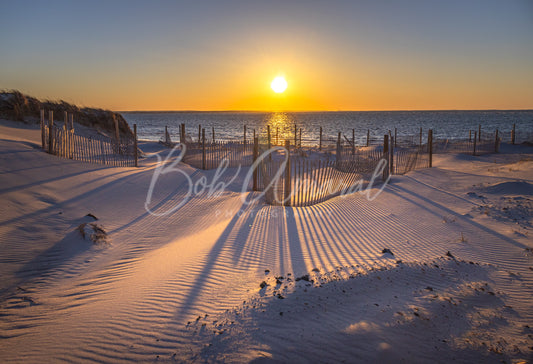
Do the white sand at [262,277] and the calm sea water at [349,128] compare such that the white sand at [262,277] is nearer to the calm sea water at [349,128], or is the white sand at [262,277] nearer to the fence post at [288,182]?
the fence post at [288,182]

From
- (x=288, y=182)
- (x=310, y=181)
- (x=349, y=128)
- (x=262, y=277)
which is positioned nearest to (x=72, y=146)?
(x=288, y=182)

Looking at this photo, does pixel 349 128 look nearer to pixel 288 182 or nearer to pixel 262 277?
pixel 288 182

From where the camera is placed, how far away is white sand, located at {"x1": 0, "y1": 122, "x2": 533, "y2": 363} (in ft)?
11.0

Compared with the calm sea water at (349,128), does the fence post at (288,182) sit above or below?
below

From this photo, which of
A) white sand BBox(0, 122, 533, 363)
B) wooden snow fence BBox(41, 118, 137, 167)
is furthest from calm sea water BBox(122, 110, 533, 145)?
white sand BBox(0, 122, 533, 363)

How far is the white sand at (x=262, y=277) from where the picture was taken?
11.0ft

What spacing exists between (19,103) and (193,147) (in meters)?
14.3

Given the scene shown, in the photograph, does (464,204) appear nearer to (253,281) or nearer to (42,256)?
(253,281)

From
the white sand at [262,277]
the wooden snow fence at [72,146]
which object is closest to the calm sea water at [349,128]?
the wooden snow fence at [72,146]

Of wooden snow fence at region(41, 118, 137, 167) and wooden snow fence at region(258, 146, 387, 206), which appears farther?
wooden snow fence at region(41, 118, 137, 167)

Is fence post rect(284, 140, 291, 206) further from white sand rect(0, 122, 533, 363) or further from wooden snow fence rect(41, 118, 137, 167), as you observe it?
wooden snow fence rect(41, 118, 137, 167)

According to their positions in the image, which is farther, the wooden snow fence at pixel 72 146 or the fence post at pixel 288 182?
the wooden snow fence at pixel 72 146

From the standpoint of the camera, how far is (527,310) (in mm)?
4133

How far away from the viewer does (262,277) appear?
5.09 meters
